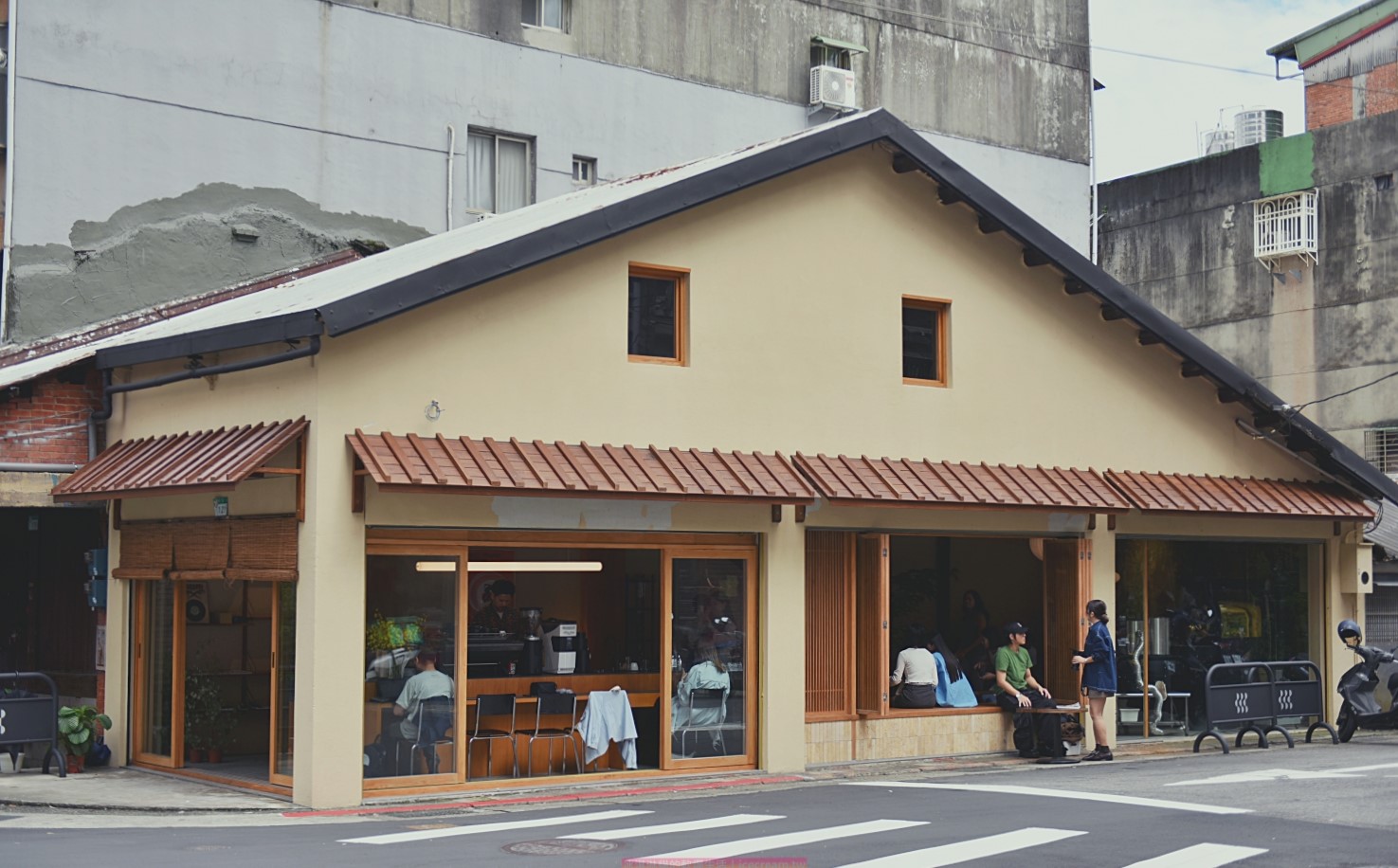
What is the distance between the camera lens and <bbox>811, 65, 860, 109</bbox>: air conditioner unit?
106 ft

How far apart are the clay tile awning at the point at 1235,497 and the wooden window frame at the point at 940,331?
8.71 ft

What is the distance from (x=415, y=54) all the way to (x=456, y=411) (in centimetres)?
1304

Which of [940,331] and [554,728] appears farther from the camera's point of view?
[940,331]

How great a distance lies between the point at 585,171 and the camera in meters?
29.7

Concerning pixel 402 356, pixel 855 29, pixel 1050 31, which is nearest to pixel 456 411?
pixel 402 356

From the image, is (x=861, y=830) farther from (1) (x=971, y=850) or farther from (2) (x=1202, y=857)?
(2) (x=1202, y=857)

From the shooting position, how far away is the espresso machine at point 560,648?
17.9 meters

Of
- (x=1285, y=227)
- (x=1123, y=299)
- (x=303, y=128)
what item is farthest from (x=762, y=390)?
(x=1285, y=227)

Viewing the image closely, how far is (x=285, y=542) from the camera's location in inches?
620

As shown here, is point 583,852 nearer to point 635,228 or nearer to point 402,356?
point 402,356

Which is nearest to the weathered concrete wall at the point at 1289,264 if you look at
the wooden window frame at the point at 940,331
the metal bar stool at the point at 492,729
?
the wooden window frame at the point at 940,331

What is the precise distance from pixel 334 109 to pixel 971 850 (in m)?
18.6

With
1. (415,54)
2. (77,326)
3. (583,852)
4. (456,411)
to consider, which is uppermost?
(415,54)

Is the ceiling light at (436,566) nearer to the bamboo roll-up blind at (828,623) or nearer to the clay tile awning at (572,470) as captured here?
the clay tile awning at (572,470)
